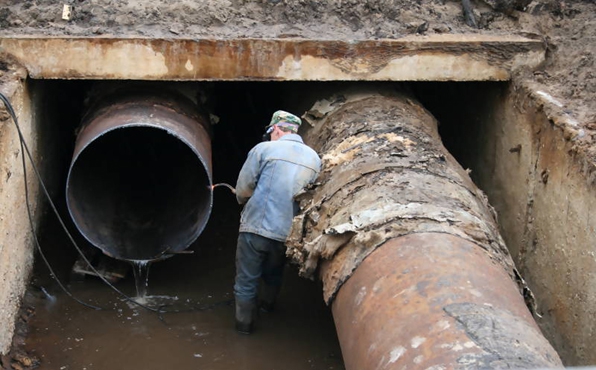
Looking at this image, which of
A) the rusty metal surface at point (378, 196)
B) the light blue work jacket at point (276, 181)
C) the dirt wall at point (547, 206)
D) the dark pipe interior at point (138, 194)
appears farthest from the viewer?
the dark pipe interior at point (138, 194)

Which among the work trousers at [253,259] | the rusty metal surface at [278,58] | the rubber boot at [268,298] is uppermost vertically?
the rusty metal surface at [278,58]

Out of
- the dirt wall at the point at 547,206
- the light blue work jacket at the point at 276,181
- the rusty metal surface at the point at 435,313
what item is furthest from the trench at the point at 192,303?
the rusty metal surface at the point at 435,313

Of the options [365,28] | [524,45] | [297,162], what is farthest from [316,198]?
[524,45]

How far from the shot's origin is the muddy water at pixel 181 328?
17.8 feet

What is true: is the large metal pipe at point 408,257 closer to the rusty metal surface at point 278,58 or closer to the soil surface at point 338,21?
the rusty metal surface at point 278,58

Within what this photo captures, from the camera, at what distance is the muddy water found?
17.8ft

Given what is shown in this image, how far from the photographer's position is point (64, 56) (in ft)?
19.1

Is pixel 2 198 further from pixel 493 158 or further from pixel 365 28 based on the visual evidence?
pixel 493 158

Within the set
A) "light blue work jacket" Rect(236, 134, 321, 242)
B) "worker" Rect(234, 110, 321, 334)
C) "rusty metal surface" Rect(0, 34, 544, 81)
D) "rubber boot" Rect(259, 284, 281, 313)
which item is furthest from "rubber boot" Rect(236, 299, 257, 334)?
"rusty metal surface" Rect(0, 34, 544, 81)

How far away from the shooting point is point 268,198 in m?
5.39

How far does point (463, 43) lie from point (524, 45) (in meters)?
0.55

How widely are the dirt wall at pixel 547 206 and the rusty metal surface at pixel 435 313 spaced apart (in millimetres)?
1189

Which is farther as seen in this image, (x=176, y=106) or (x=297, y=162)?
(x=176, y=106)

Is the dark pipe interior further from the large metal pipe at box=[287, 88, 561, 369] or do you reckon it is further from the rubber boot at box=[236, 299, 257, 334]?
the large metal pipe at box=[287, 88, 561, 369]
